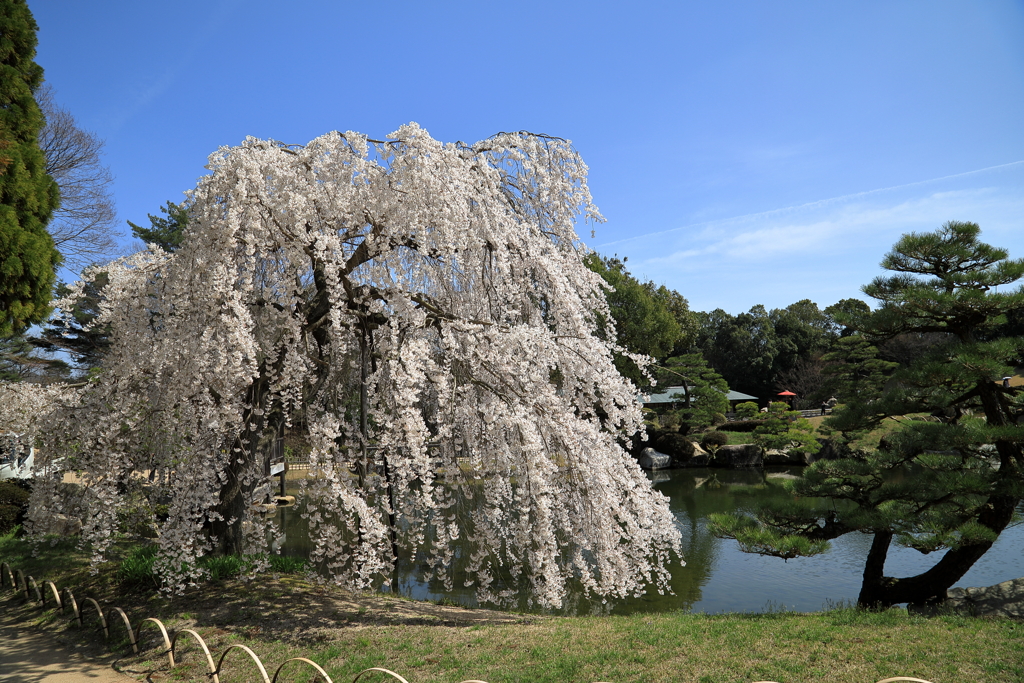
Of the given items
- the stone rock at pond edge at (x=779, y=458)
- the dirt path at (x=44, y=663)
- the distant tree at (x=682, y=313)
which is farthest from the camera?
the distant tree at (x=682, y=313)

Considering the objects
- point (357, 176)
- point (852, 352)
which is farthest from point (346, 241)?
point (852, 352)

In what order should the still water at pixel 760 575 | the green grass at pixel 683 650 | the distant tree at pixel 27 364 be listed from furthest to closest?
1. the distant tree at pixel 27 364
2. the still water at pixel 760 575
3. the green grass at pixel 683 650

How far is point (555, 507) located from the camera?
5832 mm

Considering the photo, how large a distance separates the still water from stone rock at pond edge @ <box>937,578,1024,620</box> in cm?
154

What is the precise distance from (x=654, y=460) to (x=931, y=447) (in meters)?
16.3

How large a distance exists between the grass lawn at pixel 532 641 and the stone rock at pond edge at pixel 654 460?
15.8m

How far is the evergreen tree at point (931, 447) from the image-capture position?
6.14m

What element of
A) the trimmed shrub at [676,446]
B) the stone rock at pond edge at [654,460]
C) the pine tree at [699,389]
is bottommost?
the stone rock at pond edge at [654,460]

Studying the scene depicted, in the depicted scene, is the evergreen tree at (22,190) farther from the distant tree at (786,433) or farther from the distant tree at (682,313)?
the distant tree at (682,313)

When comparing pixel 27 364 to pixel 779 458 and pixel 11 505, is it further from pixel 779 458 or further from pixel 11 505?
pixel 779 458

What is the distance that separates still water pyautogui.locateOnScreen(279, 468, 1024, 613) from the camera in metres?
8.08

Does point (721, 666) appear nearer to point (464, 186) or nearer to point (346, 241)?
point (464, 186)

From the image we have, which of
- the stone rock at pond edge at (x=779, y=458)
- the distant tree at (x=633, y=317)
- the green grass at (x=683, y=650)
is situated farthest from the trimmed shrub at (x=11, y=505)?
the stone rock at pond edge at (x=779, y=458)

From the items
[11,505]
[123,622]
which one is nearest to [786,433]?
[123,622]
